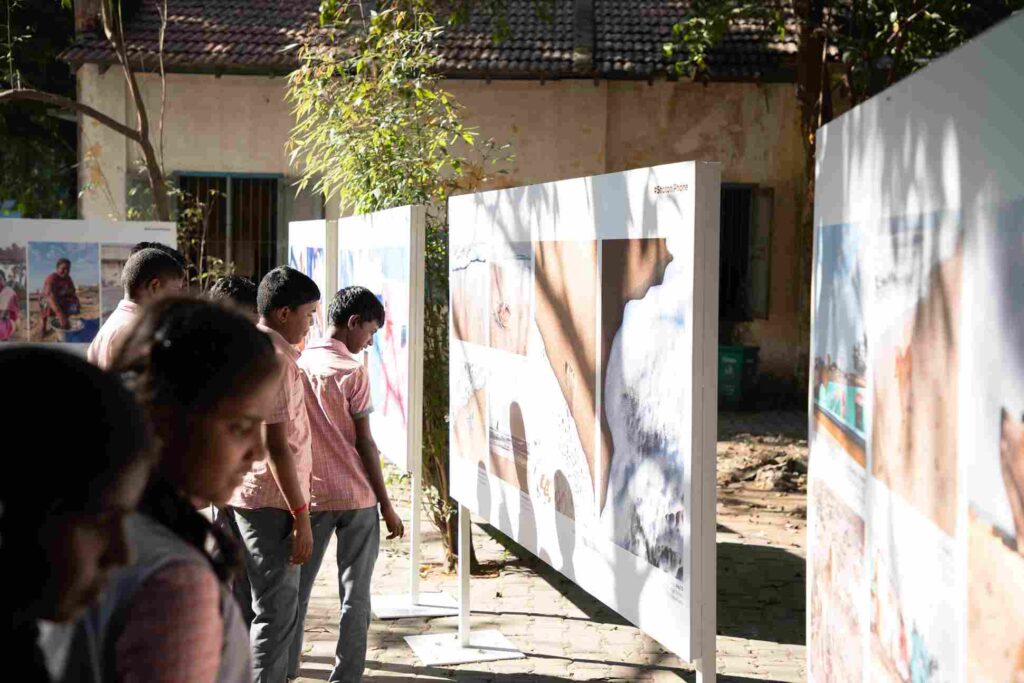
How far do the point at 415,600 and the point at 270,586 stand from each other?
7.78 feet

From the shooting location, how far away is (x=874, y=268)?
2.67m

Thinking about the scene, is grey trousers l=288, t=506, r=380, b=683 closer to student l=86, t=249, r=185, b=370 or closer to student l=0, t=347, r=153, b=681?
student l=86, t=249, r=185, b=370

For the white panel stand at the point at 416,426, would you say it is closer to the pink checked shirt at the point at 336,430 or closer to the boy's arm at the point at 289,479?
the pink checked shirt at the point at 336,430

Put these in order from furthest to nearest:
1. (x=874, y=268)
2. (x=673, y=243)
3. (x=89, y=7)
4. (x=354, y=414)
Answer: (x=89, y=7)
(x=354, y=414)
(x=673, y=243)
(x=874, y=268)

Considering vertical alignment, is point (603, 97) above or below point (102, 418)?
above

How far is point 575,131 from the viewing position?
1725cm

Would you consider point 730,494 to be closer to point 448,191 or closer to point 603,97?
point 448,191

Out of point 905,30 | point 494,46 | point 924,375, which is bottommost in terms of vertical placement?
point 924,375

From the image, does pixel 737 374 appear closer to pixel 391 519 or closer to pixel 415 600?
pixel 415 600

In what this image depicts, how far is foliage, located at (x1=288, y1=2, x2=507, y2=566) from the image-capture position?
7.55 m

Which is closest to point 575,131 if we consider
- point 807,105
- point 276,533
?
point 807,105

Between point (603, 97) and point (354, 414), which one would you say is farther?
point (603, 97)

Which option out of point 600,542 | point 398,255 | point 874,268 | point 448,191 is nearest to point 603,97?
point 448,191

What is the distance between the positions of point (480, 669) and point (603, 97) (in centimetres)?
1254
